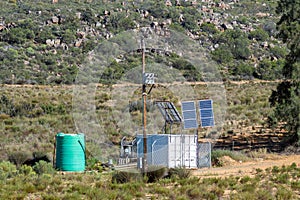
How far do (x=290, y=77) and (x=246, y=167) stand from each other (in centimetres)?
805

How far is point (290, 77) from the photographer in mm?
30969

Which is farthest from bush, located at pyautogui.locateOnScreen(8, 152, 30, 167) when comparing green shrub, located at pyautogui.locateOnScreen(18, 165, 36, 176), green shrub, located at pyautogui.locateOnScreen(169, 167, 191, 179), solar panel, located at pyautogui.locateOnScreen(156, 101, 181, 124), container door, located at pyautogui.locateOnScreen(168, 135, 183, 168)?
green shrub, located at pyautogui.locateOnScreen(169, 167, 191, 179)

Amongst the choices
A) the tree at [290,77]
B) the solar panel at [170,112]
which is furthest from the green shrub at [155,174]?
the tree at [290,77]

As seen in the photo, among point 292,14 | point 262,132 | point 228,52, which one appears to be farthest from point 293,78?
point 228,52

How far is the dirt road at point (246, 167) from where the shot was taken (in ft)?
74.0

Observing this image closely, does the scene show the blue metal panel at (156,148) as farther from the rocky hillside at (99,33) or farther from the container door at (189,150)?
the rocky hillside at (99,33)

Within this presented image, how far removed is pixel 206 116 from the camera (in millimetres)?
24406

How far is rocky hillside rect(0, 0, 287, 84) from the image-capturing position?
68.7 m

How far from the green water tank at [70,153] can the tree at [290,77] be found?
9944 mm

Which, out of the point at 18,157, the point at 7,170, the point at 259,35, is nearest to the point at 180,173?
the point at 7,170

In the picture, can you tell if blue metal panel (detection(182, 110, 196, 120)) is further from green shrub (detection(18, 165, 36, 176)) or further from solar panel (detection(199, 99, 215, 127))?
green shrub (detection(18, 165, 36, 176))

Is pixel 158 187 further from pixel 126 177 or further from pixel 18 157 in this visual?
pixel 18 157

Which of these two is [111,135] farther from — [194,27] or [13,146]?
[194,27]

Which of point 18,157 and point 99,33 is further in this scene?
point 99,33
